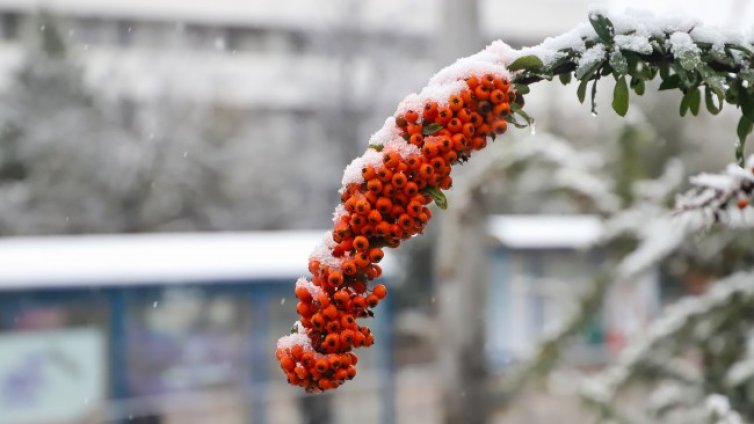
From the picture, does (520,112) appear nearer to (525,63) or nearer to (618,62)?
(525,63)

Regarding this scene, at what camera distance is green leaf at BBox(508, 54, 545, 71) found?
1.85 m

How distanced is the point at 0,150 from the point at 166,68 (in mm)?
5834

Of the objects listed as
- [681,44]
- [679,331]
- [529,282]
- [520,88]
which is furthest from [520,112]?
[529,282]

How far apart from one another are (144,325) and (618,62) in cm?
876

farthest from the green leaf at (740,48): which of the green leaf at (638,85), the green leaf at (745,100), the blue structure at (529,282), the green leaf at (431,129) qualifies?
the blue structure at (529,282)

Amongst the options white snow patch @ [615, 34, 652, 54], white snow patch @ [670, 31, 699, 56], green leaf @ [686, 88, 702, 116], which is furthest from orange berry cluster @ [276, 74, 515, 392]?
green leaf @ [686, 88, 702, 116]

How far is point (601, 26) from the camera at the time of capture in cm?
190

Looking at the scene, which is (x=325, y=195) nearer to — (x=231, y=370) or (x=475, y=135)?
(x=231, y=370)

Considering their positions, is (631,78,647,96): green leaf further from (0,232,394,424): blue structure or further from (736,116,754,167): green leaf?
(0,232,394,424): blue structure

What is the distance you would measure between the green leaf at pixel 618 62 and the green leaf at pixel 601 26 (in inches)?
1.3

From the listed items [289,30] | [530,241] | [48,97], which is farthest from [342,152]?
[289,30]

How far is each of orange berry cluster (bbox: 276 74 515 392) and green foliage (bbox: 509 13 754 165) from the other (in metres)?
0.18

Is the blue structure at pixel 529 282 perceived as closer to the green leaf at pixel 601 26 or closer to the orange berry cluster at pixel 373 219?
the green leaf at pixel 601 26

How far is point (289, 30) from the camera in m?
38.3
